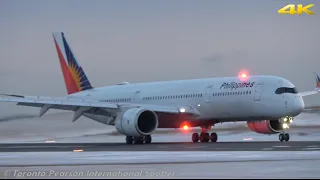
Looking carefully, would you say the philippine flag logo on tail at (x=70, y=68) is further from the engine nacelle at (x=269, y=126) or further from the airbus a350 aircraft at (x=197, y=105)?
the engine nacelle at (x=269, y=126)

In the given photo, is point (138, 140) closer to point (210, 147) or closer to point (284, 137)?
point (284, 137)

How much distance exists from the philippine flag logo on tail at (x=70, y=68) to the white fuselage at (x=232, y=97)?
27.3 ft

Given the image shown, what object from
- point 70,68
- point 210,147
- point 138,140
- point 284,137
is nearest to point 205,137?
point 138,140

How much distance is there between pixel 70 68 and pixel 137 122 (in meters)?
17.8

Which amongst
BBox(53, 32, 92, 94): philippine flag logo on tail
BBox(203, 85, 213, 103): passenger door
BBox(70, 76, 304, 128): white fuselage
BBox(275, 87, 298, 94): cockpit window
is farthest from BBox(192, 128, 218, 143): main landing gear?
BBox(53, 32, 92, 94): philippine flag logo on tail

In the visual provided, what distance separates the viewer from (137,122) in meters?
49.5

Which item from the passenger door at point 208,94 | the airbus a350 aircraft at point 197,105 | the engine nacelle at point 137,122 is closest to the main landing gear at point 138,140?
the airbus a350 aircraft at point 197,105

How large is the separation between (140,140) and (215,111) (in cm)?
508

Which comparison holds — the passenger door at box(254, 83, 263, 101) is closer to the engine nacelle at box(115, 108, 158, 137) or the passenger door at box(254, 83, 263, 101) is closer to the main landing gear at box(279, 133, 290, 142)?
the main landing gear at box(279, 133, 290, 142)

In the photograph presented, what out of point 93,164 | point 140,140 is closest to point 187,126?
point 140,140

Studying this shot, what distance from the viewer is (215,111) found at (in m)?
51.7

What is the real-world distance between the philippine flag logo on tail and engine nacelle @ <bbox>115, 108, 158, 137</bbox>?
46.3 feet

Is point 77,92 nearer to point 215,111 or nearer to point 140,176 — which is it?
point 215,111

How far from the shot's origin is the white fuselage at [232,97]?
48875 mm
